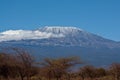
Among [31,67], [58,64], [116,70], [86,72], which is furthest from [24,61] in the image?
[86,72]

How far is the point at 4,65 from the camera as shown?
6512 centimetres

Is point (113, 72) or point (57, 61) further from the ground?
point (57, 61)

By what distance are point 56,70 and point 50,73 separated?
18.2ft

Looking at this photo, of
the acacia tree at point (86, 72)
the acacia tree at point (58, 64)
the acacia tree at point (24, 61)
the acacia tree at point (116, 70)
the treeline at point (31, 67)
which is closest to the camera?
the acacia tree at point (24, 61)

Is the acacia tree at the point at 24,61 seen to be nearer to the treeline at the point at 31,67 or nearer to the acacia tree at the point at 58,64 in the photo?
the treeline at the point at 31,67

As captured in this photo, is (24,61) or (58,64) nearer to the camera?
(24,61)

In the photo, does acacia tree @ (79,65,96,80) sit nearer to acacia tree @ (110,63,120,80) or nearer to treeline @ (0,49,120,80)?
treeline @ (0,49,120,80)

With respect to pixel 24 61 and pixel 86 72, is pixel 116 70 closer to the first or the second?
pixel 86 72

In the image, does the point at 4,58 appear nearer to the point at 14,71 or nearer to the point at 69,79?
the point at 14,71

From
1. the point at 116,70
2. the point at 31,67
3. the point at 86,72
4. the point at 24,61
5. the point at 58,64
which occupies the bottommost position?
the point at 86,72

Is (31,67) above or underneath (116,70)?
above

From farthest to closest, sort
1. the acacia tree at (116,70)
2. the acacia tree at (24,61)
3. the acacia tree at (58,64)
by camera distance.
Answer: the acacia tree at (116,70)
the acacia tree at (58,64)
the acacia tree at (24,61)

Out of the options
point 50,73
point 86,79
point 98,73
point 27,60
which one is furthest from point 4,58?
point 98,73

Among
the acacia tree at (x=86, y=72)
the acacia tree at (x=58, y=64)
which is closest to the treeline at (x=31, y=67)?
the acacia tree at (x=58, y=64)
